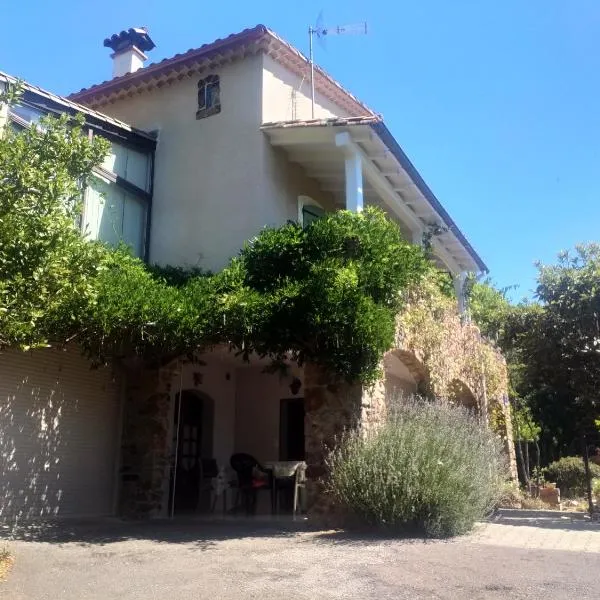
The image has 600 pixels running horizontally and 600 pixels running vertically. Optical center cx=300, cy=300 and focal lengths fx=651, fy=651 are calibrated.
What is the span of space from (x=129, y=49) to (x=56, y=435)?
28.6 ft

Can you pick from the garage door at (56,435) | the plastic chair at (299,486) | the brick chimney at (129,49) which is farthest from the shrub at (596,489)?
the brick chimney at (129,49)

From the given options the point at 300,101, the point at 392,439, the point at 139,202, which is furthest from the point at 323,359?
the point at 300,101

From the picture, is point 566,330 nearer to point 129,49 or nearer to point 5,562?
point 5,562

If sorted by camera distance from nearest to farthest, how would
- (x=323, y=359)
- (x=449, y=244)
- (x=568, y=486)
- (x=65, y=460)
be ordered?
(x=323, y=359) < (x=65, y=460) < (x=449, y=244) < (x=568, y=486)

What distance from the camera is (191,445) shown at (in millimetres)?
12469

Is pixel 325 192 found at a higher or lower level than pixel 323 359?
higher

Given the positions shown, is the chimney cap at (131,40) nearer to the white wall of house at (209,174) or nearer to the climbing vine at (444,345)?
the white wall of house at (209,174)

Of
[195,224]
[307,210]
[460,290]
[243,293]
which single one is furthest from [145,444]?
[460,290]

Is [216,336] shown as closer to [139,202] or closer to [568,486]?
[139,202]

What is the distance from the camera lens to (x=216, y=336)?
842 cm

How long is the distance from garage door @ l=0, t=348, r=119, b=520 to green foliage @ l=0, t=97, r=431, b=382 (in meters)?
1.07

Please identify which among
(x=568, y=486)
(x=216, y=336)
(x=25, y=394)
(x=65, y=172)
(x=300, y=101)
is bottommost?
(x=568, y=486)

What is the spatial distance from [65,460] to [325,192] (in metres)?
6.96

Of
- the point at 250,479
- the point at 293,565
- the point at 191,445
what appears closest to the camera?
the point at 293,565
